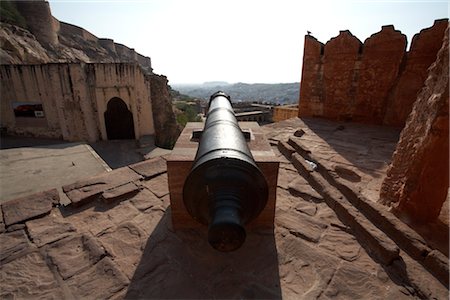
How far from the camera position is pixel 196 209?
176 centimetres

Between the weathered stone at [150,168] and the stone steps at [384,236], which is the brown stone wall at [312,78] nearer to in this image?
the stone steps at [384,236]

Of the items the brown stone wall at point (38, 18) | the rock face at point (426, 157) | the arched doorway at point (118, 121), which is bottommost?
the arched doorway at point (118, 121)

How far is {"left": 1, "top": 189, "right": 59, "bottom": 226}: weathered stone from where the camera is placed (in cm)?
280

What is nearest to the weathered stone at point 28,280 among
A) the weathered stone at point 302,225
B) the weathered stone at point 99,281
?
the weathered stone at point 99,281

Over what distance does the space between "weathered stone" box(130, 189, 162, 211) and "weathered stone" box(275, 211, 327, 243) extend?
1.77 m

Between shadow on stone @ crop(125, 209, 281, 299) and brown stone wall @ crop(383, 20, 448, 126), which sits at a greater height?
brown stone wall @ crop(383, 20, 448, 126)

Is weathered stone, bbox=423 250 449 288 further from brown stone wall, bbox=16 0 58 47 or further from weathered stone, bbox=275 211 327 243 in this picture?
brown stone wall, bbox=16 0 58 47

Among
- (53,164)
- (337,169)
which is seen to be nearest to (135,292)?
(337,169)

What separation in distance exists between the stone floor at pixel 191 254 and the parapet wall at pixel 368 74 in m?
4.96

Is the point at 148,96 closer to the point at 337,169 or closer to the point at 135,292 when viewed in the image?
the point at 337,169

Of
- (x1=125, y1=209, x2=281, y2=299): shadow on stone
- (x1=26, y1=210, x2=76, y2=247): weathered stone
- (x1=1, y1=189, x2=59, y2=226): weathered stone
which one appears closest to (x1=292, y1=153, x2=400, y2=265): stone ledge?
(x1=125, y1=209, x2=281, y2=299): shadow on stone

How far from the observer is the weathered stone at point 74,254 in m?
2.17

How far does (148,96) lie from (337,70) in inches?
481

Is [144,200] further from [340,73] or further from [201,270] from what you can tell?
[340,73]
